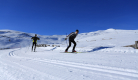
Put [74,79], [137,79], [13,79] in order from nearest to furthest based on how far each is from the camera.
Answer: [137,79] → [74,79] → [13,79]

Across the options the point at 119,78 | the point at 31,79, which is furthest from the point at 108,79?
the point at 31,79

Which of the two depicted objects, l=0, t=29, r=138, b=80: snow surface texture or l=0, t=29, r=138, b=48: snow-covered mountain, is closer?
l=0, t=29, r=138, b=80: snow surface texture

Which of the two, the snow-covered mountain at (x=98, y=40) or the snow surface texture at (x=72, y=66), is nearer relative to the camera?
the snow surface texture at (x=72, y=66)

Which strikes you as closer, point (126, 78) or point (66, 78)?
point (126, 78)

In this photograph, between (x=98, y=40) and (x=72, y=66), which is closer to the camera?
(x=72, y=66)

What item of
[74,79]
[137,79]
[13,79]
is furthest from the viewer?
[13,79]

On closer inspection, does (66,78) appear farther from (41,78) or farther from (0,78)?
(0,78)

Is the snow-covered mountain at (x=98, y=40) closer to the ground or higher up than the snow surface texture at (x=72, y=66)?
higher up

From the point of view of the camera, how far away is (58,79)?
1.45 meters

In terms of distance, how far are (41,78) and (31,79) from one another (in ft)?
0.61

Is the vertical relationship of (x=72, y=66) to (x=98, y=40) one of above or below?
below

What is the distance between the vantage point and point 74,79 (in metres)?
1.41

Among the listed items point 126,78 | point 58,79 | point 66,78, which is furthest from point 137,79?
point 58,79

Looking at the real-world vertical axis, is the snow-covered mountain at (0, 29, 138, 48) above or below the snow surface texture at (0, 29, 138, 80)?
above
